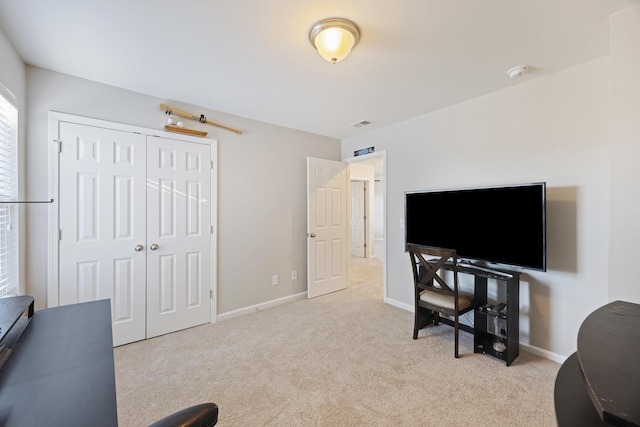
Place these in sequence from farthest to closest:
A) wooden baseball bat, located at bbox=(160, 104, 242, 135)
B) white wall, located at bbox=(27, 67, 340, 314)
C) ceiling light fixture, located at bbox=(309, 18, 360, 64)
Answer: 1. wooden baseball bat, located at bbox=(160, 104, 242, 135)
2. white wall, located at bbox=(27, 67, 340, 314)
3. ceiling light fixture, located at bbox=(309, 18, 360, 64)

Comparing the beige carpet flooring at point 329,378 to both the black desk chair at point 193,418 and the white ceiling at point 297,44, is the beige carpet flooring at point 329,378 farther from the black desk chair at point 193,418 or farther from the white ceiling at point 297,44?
the white ceiling at point 297,44

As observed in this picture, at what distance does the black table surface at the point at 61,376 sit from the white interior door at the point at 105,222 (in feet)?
4.23

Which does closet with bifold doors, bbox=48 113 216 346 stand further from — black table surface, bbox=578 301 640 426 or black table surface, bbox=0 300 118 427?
black table surface, bbox=578 301 640 426

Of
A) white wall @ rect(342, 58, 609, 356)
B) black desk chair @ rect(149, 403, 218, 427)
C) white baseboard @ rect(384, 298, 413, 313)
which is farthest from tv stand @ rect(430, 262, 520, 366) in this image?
black desk chair @ rect(149, 403, 218, 427)

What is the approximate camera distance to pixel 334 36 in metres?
1.68

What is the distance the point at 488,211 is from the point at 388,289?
5.67 feet

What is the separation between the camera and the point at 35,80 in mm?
2180

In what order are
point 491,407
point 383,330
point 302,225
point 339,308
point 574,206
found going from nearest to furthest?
point 491,407
point 574,206
point 383,330
point 339,308
point 302,225

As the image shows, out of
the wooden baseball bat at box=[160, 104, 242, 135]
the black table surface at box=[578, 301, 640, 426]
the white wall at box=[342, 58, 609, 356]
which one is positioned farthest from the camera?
the wooden baseball bat at box=[160, 104, 242, 135]

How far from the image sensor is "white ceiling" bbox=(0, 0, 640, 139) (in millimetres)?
1540

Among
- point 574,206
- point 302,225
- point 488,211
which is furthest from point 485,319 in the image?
point 302,225

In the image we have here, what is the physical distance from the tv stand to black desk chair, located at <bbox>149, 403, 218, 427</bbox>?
241 cm

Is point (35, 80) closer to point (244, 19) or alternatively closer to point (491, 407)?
point (244, 19)

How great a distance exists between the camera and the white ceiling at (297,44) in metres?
1.54
